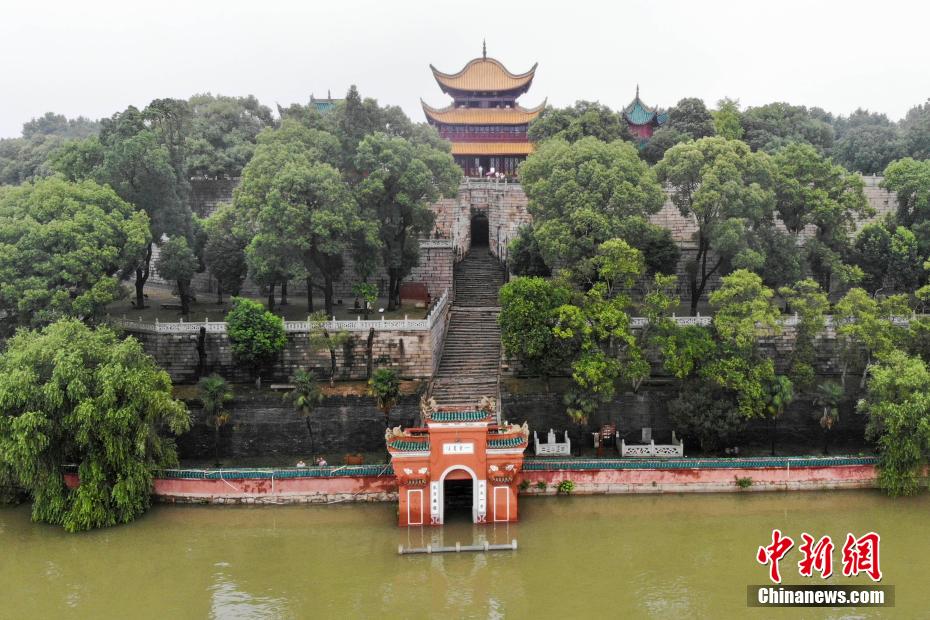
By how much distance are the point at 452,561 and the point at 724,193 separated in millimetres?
17500

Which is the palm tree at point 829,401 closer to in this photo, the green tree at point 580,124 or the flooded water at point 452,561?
the flooded water at point 452,561

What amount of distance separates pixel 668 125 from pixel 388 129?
16.3 meters

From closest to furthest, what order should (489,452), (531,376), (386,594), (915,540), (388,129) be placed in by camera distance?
(386,594)
(915,540)
(489,452)
(531,376)
(388,129)

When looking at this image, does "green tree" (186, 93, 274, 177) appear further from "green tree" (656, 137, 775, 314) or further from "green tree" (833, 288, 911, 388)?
"green tree" (833, 288, 911, 388)

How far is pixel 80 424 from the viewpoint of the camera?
21641 millimetres

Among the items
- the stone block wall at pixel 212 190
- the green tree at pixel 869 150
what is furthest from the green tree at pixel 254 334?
the green tree at pixel 869 150

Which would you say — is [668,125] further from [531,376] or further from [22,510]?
[22,510]

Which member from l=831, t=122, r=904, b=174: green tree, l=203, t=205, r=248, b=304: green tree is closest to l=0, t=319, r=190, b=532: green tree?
l=203, t=205, r=248, b=304: green tree

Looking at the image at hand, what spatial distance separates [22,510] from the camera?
23500mm

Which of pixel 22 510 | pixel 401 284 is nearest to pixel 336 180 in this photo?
pixel 401 284

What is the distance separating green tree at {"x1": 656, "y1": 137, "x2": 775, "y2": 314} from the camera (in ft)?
96.8

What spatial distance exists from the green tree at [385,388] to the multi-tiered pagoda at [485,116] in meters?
23.1

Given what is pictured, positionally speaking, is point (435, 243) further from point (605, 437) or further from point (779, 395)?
point (779, 395)

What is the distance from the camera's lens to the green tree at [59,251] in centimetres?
2531
